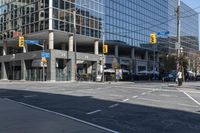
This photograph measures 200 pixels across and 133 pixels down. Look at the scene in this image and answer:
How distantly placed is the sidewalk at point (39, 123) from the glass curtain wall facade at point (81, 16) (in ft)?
152

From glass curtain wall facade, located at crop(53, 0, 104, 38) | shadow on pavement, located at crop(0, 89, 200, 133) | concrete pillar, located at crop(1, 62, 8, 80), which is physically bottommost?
shadow on pavement, located at crop(0, 89, 200, 133)

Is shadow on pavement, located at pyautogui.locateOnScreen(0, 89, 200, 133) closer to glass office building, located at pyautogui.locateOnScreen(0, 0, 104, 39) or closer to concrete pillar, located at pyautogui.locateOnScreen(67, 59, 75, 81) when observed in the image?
glass office building, located at pyautogui.locateOnScreen(0, 0, 104, 39)

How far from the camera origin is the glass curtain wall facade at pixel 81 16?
5903 centimetres

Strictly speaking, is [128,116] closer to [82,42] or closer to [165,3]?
[82,42]

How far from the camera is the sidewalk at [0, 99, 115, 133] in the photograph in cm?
934

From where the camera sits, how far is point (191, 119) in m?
11.5

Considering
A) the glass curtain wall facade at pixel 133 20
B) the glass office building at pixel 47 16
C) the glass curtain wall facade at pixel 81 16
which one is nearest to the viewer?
the glass office building at pixel 47 16

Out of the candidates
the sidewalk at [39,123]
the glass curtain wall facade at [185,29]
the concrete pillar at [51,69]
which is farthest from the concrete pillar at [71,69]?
the glass curtain wall facade at [185,29]

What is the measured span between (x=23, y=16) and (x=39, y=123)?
189ft

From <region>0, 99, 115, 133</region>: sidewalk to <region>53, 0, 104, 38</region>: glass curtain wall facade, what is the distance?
46.5 m

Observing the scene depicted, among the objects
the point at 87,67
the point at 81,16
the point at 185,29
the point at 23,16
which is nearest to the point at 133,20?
the point at 87,67

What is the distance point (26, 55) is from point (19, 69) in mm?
9251

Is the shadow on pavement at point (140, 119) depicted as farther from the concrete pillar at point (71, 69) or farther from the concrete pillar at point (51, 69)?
the concrete pillar at point (71, 69)

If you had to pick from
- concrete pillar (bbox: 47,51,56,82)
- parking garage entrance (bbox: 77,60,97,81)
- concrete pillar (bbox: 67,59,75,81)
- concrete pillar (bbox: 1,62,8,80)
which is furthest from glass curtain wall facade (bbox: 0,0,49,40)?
parking garage entrance (bbox: 77,60,97,81)
